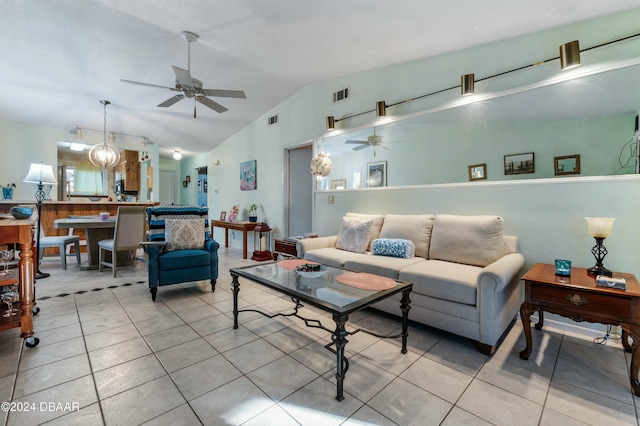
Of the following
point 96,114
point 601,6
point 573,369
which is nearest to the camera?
point 573,369

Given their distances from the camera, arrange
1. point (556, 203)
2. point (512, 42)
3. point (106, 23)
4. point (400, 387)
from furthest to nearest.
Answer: point (106, 23) → point (512, 42) → point (556, 203) → point (400, 387)

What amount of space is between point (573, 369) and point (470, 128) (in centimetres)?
222

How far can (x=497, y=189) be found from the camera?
2.71 meters

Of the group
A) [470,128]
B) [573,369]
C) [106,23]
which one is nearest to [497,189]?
[470,128]

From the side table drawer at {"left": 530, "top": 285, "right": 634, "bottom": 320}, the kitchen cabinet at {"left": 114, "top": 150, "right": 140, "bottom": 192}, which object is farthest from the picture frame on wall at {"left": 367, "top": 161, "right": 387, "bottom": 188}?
the kitchen cabinet at {"left": 114, "top": 150, "right": 140, "bottom": 192}

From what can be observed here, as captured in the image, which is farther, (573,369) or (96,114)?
(96,114)

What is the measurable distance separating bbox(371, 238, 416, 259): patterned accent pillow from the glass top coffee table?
701mm

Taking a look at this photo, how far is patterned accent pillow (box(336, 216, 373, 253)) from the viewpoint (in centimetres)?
330

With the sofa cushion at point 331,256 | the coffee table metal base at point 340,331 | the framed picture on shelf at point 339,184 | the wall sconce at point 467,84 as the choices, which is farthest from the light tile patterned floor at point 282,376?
the wall sconce at point 467,84

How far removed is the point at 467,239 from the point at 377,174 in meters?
1.52

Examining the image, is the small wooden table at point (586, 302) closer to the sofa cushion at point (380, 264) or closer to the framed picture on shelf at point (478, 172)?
the sofa cushion at point (380, 264)

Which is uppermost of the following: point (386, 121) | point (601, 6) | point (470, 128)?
point (601, 6)

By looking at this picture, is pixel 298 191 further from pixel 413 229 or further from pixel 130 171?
pixel 130 171

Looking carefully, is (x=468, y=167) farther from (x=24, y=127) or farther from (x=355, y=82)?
(x=24, y=127)
